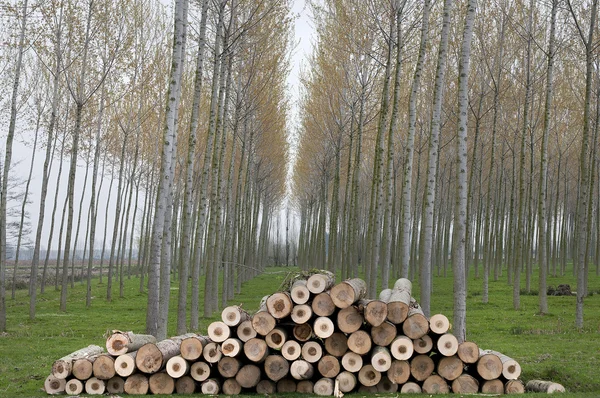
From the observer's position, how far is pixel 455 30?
1964 centimetres

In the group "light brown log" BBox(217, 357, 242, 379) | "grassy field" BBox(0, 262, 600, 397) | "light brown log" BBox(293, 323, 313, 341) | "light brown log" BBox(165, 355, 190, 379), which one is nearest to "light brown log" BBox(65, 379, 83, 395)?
"grassy field" BBox(0, 262, 600, 397)

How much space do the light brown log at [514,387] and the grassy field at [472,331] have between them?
2.32 ft

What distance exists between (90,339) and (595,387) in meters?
9.99

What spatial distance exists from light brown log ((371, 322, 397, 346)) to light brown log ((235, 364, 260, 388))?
155cm

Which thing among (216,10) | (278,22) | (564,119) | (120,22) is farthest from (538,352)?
(564,119)

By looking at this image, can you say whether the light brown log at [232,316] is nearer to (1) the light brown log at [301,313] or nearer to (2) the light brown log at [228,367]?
(2) the light brown log at [228,367]

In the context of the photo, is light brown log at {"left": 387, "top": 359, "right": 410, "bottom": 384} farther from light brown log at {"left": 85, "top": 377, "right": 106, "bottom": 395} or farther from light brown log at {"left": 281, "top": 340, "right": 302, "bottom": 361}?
light brown log at {"left": 85, "top": 377, "right": 106, "bottom": 395}

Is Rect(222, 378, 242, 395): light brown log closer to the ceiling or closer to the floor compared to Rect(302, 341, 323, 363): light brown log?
closer to the floor

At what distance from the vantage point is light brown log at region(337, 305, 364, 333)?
7.34m

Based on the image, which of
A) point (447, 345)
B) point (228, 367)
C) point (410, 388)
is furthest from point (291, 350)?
point (447, 345)

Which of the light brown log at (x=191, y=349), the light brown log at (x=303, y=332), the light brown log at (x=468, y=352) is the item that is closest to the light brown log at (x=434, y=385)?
the light brown log at (x=468, y=352)

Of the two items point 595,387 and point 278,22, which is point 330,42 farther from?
point 595,387

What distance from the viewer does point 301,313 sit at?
7.46 m

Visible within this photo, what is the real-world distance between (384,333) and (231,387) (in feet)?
6.73
